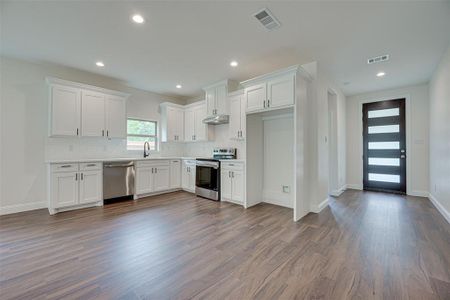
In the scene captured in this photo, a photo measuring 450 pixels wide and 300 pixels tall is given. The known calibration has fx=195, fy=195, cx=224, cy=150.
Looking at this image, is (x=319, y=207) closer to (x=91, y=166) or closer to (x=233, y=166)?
(x=233, y=166)

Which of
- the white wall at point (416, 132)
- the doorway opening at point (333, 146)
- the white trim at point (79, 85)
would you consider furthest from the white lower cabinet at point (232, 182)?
the white wall at point (416, 132)

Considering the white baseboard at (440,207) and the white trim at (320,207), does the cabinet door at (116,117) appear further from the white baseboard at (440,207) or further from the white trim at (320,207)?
the white baseboard at (440,207)

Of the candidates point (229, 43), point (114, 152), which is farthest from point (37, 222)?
point (229, 43)

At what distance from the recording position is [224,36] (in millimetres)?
2953

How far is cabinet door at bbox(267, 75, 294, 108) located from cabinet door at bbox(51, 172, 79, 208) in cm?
411

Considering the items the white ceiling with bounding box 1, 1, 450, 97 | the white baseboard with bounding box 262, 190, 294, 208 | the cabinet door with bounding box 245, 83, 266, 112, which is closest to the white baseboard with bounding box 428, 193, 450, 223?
the white baseboard with bounding box 262, 190, 294, 208

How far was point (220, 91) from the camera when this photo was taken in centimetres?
491

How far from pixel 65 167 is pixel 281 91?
4.32m

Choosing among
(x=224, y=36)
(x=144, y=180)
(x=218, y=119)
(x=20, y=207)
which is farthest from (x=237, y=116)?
(x=20, y=207)

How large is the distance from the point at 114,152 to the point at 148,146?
943 mm

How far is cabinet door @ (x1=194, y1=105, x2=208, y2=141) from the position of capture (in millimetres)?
5438

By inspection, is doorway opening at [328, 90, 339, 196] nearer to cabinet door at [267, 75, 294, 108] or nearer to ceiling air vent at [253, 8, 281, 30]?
cabinet door at [267, 75, 294, 108]

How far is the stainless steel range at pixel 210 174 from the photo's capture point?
15.3ft

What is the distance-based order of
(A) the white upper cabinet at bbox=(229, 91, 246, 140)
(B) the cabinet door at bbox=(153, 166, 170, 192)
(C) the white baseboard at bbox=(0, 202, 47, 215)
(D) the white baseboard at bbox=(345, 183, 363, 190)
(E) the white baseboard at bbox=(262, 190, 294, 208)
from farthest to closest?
(D) the white baseboard at bbox=(345, 183, 363, 190)
(B) the cabinet door at bbox=(153, 166, 170, 192)
(A) the white upper cabinet at bbox=(229, 91, 246, 140)
(E) the white baseboard at bbox=(262, 190, 294, 208)
(C) the white baseboard at bbox=(0, 202, 47, 215)
